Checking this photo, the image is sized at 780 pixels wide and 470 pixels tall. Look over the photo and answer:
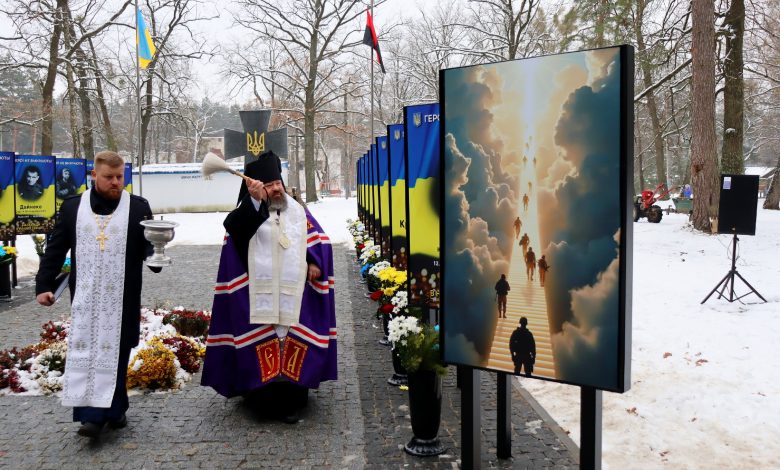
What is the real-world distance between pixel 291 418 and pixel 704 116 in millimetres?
13719

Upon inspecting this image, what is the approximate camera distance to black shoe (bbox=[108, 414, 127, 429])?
184 inches

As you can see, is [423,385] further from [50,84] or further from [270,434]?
[50,84]

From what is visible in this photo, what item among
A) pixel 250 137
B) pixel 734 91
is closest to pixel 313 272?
pixel 250 137

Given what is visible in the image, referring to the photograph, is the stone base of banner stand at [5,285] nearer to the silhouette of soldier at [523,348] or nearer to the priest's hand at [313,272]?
the priest's hand at [313,272]

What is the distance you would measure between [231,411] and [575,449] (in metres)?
2.65

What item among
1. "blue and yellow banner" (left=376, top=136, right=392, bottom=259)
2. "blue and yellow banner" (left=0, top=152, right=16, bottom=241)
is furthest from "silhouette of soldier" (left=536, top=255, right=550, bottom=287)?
"blue and yellow banner" (left=0, top=152, right=16, bottom=241)

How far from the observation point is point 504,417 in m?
4.23

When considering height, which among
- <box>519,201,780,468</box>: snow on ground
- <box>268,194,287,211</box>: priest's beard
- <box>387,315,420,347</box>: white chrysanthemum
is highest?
<box>268,194,287,211</box>: priest's beard

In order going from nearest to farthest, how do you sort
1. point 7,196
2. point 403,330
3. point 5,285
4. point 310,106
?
point 403,330, point 5,285, point 7,196, point 310,106

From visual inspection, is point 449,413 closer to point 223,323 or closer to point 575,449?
point 575,449

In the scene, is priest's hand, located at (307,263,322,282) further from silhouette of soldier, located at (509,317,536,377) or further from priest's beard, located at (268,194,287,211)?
silhouette of soldier, located at (509,317,536,377)

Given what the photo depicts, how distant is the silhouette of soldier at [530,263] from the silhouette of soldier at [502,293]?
0.47 ft

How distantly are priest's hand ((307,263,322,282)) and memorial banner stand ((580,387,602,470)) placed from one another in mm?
2441

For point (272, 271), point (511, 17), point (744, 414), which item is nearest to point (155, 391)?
point (272, 271)
